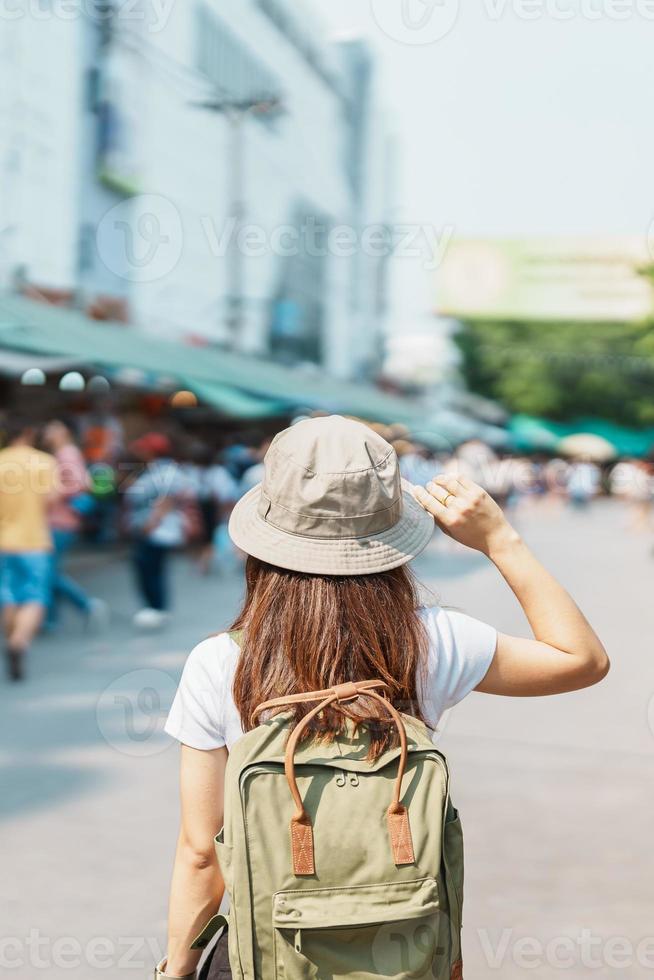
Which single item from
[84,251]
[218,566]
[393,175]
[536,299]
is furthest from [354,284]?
[218,566]

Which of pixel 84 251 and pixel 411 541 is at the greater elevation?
pixel 84 251

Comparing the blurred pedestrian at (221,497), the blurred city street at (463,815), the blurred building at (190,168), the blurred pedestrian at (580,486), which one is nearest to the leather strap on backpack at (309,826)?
the blurred city street at (463,815)

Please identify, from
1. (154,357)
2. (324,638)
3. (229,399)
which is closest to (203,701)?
(324,638)

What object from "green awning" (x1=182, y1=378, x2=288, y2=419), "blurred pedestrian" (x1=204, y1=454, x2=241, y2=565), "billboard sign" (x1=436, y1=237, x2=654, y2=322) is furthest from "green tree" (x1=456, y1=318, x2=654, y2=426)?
"blurred pedestrian" (x1=204, y1=454, x2=241, y2=565)

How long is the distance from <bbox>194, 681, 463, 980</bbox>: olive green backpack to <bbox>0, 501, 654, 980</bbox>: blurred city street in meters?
1.29

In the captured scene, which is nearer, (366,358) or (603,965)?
(603,965)

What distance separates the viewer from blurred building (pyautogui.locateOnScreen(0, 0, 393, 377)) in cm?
1579

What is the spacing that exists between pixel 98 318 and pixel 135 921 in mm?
12991

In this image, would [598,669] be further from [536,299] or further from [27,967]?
[536,299]

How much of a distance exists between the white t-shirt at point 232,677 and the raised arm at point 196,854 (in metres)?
0.04

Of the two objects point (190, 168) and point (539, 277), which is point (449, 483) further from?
point (190, 168)

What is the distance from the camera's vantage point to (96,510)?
13461 mm

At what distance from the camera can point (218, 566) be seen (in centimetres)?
1191

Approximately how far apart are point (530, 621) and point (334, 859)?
1.51 ft
